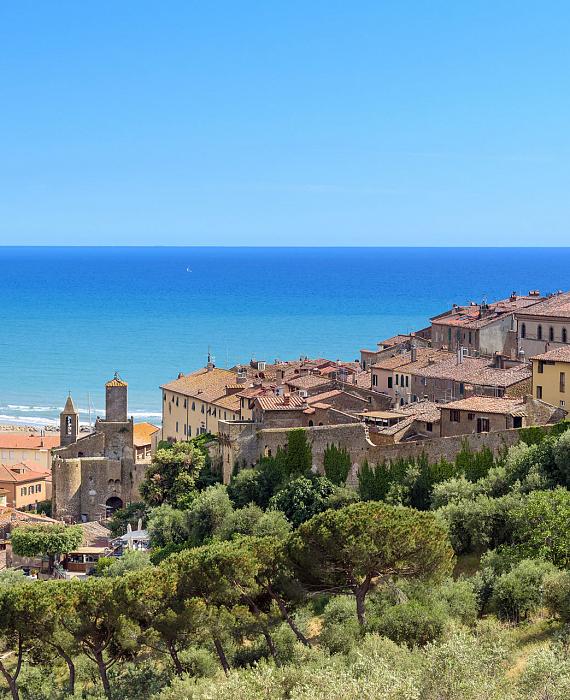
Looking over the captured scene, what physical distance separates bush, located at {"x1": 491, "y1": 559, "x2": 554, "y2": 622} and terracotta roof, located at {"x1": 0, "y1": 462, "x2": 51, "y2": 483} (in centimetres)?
3742

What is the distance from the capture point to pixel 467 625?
26.9m

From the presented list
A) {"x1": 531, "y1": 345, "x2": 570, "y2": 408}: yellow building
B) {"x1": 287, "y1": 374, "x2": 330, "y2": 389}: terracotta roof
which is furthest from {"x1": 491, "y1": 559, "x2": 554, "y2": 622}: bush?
{"x1": 287, "y1": 374, "x2": 330, "y2": 389}: terracotta roof

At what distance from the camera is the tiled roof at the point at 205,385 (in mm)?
54969

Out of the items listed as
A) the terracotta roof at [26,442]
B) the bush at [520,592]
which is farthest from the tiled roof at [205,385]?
the bush at [520,592]

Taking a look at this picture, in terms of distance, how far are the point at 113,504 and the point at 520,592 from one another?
2726cm

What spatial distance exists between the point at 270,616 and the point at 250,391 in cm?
2379

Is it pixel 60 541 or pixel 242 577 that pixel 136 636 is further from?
pixel 60 541

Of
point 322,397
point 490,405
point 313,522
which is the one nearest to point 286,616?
point 313,522

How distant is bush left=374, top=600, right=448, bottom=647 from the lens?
2602 cm

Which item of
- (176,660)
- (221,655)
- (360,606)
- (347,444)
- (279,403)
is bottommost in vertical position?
(176,660)

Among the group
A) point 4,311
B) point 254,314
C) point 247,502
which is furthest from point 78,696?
point 4,311

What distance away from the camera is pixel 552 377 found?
41.9m

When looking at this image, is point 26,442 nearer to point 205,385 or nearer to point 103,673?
point 205,385

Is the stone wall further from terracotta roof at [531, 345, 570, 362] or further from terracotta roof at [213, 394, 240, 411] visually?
terracotta roof at [213, 394, 240, 411]
